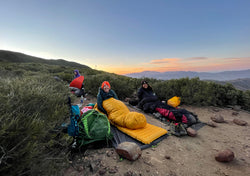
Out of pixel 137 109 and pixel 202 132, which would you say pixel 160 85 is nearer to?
pixel 137 109

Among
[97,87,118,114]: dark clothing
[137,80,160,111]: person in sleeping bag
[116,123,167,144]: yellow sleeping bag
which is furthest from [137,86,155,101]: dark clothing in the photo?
[116,123,167,144]: yellow sleeping bag

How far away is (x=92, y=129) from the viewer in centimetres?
240

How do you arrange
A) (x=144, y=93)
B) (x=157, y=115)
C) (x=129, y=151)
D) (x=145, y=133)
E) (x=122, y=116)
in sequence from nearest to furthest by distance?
(x=129, y=151)
(x=145, y=133)
(x=122, y=116)
(x=157, y=115)
(x=144, y=93)

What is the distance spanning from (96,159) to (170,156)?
4.64 ft

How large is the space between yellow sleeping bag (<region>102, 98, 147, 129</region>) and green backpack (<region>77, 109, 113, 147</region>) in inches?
26.0

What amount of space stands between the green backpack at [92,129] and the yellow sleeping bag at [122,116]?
0.66 metres

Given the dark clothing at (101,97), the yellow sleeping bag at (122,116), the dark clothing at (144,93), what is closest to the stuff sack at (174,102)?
the dark clothing at (144,93)

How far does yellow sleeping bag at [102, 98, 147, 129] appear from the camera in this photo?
10.0 feet

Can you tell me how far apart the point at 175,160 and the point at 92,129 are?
169cm

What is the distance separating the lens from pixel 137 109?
5.29 metres

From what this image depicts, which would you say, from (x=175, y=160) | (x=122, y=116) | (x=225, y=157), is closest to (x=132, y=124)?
(x=122, y=116)

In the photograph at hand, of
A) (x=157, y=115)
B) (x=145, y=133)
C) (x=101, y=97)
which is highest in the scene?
(x=101, y=97)

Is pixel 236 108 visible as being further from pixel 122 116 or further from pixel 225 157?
pixel 122 116

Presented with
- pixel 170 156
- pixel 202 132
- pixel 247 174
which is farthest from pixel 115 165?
pixel 202 132
